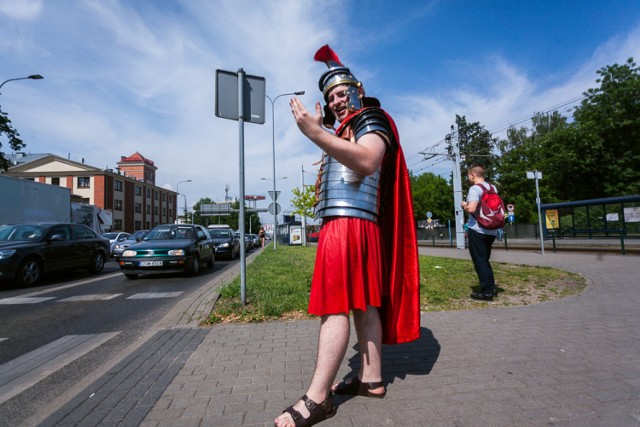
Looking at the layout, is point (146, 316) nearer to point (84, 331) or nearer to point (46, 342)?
point (84, 331)

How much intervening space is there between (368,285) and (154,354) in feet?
7.06

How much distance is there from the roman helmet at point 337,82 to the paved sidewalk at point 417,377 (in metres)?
1.79

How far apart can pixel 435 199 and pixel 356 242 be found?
62435 millimetres

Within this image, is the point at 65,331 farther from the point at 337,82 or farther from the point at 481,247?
the point at 481,247

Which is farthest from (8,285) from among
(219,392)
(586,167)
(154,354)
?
(586,167)

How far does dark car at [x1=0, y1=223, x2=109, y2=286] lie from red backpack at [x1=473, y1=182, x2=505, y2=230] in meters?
9.59

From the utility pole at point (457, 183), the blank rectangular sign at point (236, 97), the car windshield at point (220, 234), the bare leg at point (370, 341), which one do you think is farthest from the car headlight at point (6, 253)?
the utility pole at point (457, 183)

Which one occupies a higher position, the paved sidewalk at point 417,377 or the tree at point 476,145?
the tree at point 476,145

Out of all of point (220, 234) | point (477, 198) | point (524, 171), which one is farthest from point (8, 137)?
point (524, 171)

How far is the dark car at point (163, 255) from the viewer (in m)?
9.32

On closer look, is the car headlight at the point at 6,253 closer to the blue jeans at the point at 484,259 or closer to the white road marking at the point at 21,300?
the white road marking at the point at 21,300

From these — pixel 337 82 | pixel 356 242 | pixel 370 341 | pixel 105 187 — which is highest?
pixel 105 187

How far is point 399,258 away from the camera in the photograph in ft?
7.48

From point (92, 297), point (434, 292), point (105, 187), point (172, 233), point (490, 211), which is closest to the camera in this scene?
point (490, 211)
